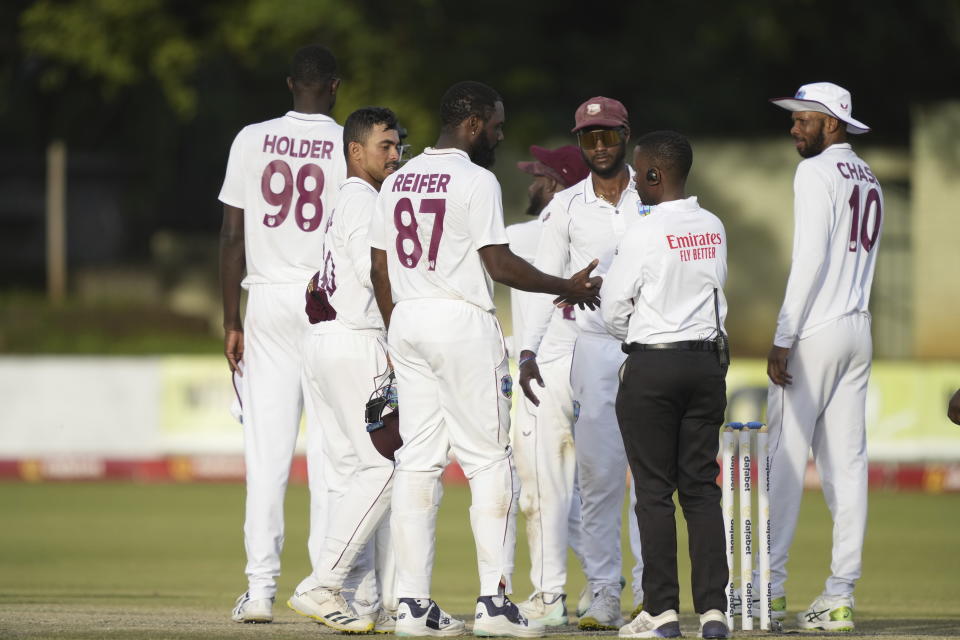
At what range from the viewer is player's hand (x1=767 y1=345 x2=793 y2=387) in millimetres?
7715

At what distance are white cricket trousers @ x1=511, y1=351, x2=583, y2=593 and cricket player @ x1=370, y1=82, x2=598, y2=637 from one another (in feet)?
3.21

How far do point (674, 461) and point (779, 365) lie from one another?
1.22 meters

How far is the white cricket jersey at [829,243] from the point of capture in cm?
767

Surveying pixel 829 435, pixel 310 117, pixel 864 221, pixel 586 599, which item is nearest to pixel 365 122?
pixel 310 117

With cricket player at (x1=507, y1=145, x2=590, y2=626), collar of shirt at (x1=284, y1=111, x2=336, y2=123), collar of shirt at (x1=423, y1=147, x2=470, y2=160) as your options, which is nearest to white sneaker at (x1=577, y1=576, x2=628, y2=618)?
cricket player at (x1=507, y1=145, x2=590, y2=626)

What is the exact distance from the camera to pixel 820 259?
7656 mm

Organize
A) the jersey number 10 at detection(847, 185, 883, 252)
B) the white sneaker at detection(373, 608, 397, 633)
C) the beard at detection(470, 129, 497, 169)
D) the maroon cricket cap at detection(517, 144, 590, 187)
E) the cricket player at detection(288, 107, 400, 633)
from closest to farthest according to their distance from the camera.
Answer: the beard at detection(470, 129, 497, 169) → the cricket player at detection(288, 107, 400, 633) → the white sneaker at detection(373, 608, 397, 633) → the jersey number 10 at detection(847, 185, 883, 252) → the maroon cricket cap at detection(517, 144, 590, 187)

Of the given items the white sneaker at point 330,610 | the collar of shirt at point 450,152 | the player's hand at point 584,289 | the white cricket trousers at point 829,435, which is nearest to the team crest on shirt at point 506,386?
the player's hand at point 584,289

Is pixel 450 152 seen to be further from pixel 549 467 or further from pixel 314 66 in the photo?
pixel 549 467

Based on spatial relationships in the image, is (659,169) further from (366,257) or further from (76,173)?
(76,173)

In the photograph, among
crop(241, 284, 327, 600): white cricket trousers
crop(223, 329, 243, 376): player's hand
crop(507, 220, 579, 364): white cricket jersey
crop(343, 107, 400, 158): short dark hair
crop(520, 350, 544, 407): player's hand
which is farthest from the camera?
crop(507, 220, 579, 364): white cricket jersey

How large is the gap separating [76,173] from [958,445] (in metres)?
26.5

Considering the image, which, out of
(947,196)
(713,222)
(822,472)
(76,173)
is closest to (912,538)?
(822,472)

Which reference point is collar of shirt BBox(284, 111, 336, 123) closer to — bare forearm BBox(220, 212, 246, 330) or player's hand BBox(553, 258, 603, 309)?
bare forearm BBox(220, 212, 246, 330)
